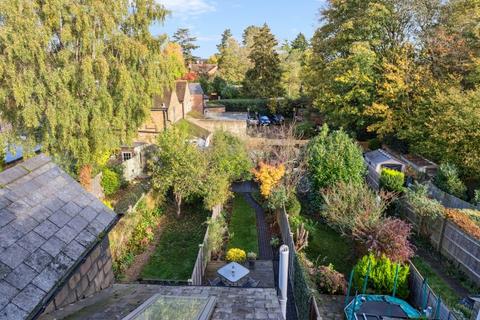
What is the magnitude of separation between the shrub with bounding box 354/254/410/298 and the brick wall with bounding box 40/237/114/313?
8436mm

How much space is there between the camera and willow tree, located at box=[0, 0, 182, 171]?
13.6 meters

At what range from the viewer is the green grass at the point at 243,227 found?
1551 cm

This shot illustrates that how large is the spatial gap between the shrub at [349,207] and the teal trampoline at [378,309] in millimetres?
3390

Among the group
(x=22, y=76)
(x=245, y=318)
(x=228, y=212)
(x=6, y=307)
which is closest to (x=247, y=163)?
(x=228, y=212)

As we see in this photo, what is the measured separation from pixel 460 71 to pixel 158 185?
78.8 feet

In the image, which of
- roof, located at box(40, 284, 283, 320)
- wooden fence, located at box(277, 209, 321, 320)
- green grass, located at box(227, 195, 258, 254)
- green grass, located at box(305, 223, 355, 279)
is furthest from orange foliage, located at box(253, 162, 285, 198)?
roof, located at box(40, 284, 283, 320)

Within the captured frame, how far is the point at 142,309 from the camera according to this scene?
454 cm

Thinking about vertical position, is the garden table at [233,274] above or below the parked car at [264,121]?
below

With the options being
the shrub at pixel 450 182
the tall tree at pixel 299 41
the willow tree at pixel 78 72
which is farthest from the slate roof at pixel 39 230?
the tall tree at pixel 299 41

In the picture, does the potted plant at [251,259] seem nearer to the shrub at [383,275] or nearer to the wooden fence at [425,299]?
the shrub at [383,275]

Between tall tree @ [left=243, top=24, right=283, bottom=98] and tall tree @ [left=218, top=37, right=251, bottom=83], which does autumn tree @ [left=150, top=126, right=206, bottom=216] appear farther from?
tall tree @ [left=218, top=37, right=251, bottom=83]

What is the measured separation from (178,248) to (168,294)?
930 centimetres

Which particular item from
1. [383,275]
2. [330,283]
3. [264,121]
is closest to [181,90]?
[264,121]

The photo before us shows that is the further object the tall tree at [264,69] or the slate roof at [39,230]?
the tall tree at [264,69]
